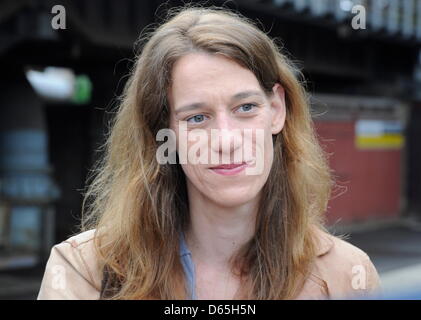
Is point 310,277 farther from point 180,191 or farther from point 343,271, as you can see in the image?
point 180,191

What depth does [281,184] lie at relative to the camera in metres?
1.98

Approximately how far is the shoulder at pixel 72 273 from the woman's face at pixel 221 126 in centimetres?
32

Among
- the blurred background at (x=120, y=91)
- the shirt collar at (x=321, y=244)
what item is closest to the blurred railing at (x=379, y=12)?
the blurred background at (x=120, y=91)

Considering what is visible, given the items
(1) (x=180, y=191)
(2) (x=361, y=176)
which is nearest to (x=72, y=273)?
(1) (x=180, y=191)

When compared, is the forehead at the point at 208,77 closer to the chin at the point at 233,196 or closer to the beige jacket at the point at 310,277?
the chin at the point at 233,196

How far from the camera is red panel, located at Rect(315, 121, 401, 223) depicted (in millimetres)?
18859

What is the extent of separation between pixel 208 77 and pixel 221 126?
13 centimetres

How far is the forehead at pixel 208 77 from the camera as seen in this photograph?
1.73 metres

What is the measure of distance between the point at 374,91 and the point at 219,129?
1966cm

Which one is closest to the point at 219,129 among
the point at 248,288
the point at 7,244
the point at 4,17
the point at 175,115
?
the point at 175,115

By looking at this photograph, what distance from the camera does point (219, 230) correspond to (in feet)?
6.13

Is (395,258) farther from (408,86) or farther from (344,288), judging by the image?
(344,288)

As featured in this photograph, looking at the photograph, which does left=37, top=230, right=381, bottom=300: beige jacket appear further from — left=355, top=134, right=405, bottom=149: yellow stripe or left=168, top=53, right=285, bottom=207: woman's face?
left=355, top=134, right=405, bottom=149: yellow stripe

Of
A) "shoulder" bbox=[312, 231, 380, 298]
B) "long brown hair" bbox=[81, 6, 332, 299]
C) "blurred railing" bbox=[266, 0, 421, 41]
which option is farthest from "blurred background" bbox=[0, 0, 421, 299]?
"shoulder" bbox=[312, 231, 380, 298]
